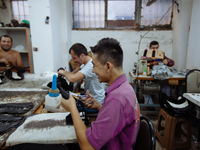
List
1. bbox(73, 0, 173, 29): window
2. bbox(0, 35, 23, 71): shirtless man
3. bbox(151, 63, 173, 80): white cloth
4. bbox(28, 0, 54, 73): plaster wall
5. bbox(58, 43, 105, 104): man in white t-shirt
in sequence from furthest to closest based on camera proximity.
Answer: bbox(73, 0, 173, 29): window < bbox(28, 0, 54, 73): plaster wall < bbox(0, 35, 23, 71): shirtless man < bbox(151, 63, 173, 80): white cloth < bbox(58, 43, 105, 104): man in white t-shirt

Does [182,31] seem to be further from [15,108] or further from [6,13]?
[6,13]

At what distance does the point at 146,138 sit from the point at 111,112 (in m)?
0.29

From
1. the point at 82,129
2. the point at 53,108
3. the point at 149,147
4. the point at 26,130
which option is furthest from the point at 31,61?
the point at 149,147

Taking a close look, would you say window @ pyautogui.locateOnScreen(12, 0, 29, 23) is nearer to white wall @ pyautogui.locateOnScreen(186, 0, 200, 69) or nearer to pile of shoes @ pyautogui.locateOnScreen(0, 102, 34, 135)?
pile of shoes @ pyautogui.locateOnScreen(0, 102, 34, 135)

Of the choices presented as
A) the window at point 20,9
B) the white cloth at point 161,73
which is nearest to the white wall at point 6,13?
the window at point 20,9

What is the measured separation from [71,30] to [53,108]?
347cm

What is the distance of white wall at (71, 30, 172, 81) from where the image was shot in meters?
4.07

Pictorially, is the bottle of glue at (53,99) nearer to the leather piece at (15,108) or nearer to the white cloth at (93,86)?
the leather piece at (15,108)

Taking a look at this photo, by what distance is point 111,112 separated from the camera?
0.66m

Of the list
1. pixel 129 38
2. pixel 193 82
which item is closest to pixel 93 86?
pixel 193 82

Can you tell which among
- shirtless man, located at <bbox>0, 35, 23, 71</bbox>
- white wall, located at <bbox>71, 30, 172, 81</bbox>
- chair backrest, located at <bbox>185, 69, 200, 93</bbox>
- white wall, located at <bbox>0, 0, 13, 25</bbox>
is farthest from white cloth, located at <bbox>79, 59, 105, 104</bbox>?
white wall, located at <bbox>0, 0, 13, 25</bbox>

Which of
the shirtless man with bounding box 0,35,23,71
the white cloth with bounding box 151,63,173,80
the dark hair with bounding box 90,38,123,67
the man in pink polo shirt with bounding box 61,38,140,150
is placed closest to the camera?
the man in pink polo shirt with bounding box 61,38,140,150

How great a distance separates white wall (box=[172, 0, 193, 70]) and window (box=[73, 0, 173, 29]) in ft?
1.47

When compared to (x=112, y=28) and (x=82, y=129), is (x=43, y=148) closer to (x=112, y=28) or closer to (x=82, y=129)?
(x=82, y=129)
